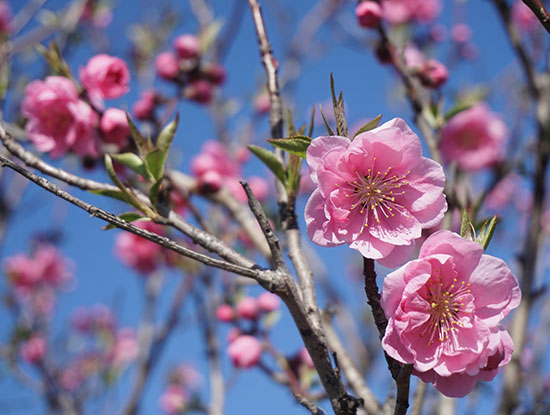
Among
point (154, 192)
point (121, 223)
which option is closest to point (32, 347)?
point (154, 192)

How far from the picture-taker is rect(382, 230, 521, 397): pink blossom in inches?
34.4

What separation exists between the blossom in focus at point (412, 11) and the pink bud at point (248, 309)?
→ 7.05 ft

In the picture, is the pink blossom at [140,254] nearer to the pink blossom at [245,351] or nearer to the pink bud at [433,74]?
the pink blossom at [245,351]

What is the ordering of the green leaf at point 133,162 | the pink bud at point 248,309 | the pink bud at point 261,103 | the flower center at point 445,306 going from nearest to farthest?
the flower center at point 445,306 < the green leaf at point 133,162 < the pink bud at point 248,309 < the pink bud at point 261,103

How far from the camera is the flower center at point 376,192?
3.50 feet

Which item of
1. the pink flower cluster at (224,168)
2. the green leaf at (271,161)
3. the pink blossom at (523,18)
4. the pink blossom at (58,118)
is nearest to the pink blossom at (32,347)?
the pink flower cluster at (224,168)

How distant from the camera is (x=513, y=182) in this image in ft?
16.9

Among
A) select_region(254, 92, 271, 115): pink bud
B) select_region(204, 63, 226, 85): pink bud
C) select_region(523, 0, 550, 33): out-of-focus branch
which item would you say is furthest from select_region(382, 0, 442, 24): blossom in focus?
select_region(523, 0, 550, 33): out-of-focus branch

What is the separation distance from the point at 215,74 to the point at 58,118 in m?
0.94

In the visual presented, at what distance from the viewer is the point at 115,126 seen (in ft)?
5.72

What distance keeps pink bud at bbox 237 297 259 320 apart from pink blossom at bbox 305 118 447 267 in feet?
4.30

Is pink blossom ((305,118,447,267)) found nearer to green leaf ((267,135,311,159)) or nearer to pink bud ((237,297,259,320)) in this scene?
green leaf ((267,135,311,159))

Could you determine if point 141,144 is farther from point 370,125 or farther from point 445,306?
point 445,306

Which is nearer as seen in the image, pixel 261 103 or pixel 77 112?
pixel 77 112
